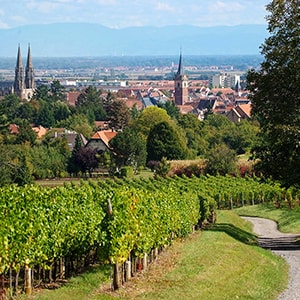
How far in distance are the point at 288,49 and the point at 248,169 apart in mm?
37410

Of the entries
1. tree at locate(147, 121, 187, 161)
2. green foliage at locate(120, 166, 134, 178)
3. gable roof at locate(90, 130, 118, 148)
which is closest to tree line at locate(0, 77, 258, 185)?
tree at locate(147, 121, 187, 161)

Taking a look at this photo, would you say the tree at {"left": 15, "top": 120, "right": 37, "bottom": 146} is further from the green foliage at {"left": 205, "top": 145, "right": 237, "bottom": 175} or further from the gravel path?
the gravel path

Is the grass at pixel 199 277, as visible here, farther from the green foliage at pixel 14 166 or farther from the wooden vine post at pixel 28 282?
the green foliage at pixel 14 166

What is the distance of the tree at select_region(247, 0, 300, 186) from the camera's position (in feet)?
81.6

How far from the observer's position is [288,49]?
25.1m

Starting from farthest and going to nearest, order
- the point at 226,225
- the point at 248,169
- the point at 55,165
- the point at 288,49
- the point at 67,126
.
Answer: the point at 67,126, the point at 55,165, the point at 248,169, the point at 226,225, the point at 288,49

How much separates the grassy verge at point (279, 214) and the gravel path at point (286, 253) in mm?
528

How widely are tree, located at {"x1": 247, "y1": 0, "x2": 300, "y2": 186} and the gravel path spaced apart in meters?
2.63

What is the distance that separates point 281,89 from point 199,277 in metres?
10.1

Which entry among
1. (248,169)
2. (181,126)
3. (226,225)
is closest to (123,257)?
(226,225)

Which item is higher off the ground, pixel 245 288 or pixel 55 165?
pixel 245 288

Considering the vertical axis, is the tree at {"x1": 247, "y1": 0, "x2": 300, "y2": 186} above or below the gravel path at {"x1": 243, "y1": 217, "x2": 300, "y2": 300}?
above

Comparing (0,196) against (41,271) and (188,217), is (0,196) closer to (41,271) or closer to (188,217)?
(41,271)

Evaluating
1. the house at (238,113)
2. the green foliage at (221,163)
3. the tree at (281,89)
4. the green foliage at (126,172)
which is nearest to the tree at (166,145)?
the green foliage at (126,172)
